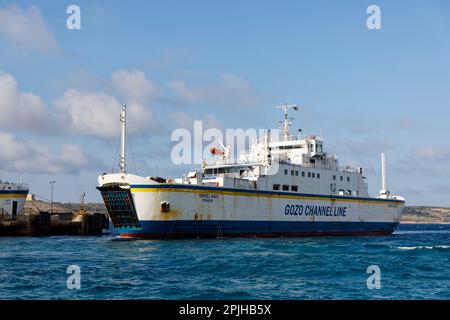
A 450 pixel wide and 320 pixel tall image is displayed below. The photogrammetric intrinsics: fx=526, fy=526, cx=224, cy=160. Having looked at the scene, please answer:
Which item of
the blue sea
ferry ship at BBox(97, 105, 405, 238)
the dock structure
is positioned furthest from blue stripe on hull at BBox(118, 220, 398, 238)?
the dock structure

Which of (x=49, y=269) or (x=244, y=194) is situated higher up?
(x=244, y=194)

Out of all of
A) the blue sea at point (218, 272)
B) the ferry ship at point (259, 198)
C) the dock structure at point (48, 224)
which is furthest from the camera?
the dock structure at point (48, 224)

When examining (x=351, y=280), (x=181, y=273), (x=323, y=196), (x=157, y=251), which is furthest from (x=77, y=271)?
(x=323, y=196)

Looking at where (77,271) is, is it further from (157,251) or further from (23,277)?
(157,251)

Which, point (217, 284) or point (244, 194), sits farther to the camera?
point (244, 194)

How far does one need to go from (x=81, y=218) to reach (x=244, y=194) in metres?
23.6

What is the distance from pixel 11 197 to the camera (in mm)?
55969

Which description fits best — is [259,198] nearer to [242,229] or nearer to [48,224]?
[242,229]

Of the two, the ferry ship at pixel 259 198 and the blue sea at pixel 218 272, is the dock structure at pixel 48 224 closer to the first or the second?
the ferry ship at pixel 259 198

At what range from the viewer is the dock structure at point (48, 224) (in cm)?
5416

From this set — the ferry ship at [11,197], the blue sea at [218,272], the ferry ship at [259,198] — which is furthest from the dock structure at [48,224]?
the blue sea at [218,272]

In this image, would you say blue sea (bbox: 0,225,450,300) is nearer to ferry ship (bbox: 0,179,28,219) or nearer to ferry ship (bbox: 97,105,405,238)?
ferry ship (bbox: 97,105,405,238)
